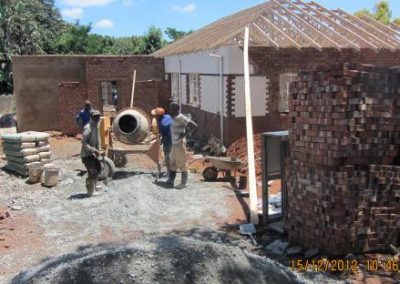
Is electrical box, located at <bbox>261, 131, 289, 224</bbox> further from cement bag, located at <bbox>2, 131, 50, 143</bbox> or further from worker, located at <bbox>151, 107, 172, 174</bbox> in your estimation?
cement bag, located at <bbox>2, 131, 50, 143</bbox>

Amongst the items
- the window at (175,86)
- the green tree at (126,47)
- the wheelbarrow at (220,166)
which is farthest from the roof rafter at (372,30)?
the green tree at (126,47)

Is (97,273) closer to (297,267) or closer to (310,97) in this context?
(297,267)

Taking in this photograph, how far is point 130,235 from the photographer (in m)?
7.33

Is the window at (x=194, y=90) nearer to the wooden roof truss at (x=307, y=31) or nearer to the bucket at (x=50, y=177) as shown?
the wooden roof truss at (x=307, y=31)

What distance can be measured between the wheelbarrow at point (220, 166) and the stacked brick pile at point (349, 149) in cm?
408

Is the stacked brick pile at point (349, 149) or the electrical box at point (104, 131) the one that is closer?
the stacked brick pile at point (349, 149)

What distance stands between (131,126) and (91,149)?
3.07 meters

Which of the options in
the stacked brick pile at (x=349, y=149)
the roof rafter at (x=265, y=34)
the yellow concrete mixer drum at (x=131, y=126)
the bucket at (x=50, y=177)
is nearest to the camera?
the stacked brick pile at (x=349, y=149)

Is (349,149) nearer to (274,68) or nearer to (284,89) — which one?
(274,68)

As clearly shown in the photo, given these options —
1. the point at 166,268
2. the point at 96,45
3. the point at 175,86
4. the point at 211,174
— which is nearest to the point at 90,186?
the point at 211,174

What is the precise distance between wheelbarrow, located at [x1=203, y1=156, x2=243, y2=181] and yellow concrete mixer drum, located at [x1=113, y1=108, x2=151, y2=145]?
212cm

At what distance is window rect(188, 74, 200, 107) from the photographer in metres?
17.1

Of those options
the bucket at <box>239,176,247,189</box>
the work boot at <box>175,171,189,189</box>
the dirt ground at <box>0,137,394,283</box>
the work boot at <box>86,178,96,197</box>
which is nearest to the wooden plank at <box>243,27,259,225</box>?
the dirt ground at <box>0,137,394,283</box>

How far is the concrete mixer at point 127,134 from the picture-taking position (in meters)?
11.1
